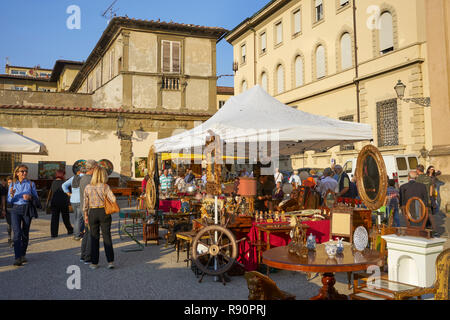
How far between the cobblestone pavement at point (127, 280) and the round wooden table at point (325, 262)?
2.18 feet

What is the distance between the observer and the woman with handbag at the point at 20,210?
6.73 m

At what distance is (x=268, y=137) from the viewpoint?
23.3ft

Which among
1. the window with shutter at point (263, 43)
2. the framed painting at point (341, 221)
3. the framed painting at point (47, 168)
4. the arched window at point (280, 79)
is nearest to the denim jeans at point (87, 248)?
the framed painting at point (341, 221)

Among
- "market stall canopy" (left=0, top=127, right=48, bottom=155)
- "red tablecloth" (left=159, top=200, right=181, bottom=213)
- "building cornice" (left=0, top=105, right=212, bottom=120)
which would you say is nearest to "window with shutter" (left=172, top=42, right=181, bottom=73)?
"building cornice" (left=0, top=105, right=212, bottom=120)

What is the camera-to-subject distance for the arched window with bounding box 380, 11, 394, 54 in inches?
754

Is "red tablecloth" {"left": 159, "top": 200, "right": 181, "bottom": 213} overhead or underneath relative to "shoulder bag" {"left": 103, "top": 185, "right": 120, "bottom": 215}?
underneath

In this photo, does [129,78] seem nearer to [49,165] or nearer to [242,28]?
[49,165]

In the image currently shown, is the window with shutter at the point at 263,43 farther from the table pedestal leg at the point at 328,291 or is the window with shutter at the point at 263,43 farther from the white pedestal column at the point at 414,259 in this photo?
the white pedestal column at the point at 414,259

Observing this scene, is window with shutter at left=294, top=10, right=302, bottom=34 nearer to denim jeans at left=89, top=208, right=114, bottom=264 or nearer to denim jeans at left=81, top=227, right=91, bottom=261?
denim jeans at left=81, top=227, right=91, bottom=261

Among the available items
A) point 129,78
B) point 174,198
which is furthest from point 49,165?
point 174,198

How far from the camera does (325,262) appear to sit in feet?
12.5

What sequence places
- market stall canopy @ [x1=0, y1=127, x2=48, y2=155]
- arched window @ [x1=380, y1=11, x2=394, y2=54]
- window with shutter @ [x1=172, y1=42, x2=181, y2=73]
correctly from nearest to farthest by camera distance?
market stall canopy @ [x1=0, y1=127, x2=48, y2=155] → arched window @ [x1=380, y1=11, x2=394, y2=54] → window with shutter @ [x1=172, y1=42, x2=181, y2=73]

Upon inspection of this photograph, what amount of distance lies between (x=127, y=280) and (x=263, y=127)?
357 cm

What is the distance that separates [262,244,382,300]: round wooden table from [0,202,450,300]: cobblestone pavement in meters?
0.66
